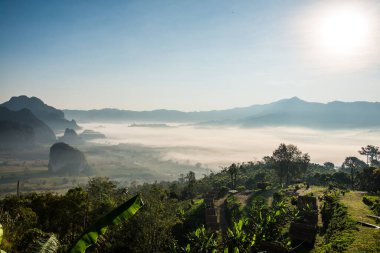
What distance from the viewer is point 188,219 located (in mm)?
41281

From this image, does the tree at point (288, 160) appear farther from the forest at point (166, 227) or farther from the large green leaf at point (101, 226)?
the large green leaf at point (101, 226)

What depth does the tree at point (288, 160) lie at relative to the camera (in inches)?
3088

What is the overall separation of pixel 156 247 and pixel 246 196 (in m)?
35.8

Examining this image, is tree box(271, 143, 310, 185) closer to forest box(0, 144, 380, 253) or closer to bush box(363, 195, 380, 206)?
forest box(0, 144, 380, 253)

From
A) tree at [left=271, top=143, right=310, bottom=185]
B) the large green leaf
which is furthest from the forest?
tree at [left=271, top=143, right=310, bottom=185]

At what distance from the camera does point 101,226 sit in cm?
940

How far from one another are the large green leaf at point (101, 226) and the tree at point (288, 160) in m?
73.6

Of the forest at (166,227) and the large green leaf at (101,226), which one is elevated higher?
the large green leaf at (101,226)

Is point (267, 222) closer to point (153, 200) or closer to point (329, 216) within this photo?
point (329, 216)

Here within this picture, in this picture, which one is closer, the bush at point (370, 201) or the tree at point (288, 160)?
the bush at point (370, 201)

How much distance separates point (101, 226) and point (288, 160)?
75012 mm

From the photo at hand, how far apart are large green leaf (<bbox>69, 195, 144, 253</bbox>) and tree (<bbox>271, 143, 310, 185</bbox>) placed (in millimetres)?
73599

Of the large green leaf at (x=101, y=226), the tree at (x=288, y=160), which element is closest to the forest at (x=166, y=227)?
the large green leaf at (x=101, y=226)

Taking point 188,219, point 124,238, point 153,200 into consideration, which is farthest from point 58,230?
point 188,219
